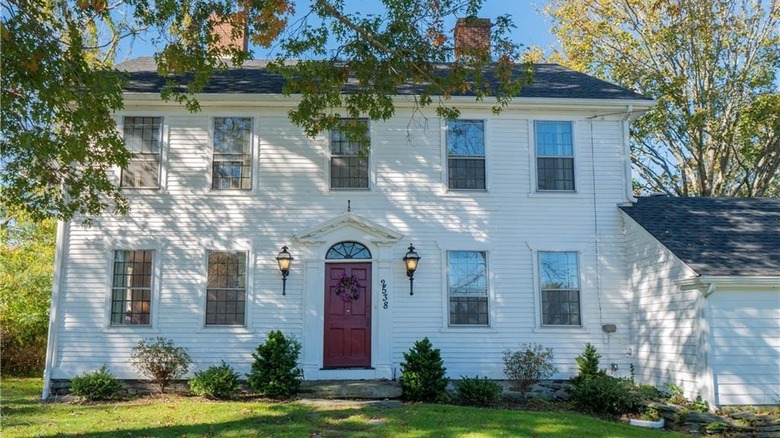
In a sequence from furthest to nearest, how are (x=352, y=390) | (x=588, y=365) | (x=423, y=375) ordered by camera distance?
(x=588, y=365) < (x=352, y=390) < (x=423, y=375)

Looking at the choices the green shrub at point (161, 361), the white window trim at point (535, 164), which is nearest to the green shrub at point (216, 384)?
the green shrub at point (161, 361)

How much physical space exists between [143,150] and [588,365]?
9460mm

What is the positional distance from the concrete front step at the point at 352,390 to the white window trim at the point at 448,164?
386cm

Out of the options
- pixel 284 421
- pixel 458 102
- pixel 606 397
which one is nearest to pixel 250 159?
pixel 458 102

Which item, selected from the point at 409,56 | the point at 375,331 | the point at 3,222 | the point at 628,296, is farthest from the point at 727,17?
the point at 3,222

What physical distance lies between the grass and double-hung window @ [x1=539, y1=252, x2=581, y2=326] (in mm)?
2640

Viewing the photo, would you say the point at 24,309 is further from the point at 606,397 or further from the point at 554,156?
the point at 606,397

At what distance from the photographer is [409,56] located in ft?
30.3

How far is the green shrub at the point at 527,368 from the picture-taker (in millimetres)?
10844

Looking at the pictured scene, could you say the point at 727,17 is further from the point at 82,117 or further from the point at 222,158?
the point at 82,117

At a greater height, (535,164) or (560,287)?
(535,164)

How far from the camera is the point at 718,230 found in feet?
36.9

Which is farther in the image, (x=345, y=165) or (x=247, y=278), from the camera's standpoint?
(x=345, y=165)

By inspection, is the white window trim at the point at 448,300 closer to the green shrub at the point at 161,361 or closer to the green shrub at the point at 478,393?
the green shrub at the point at 478,393
